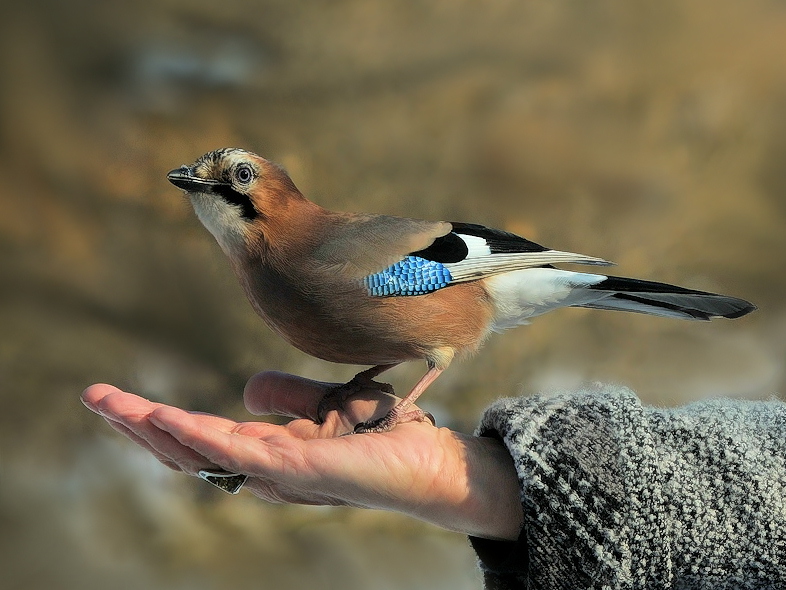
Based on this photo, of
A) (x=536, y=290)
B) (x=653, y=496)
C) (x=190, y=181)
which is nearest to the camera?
(x=653, y=496)

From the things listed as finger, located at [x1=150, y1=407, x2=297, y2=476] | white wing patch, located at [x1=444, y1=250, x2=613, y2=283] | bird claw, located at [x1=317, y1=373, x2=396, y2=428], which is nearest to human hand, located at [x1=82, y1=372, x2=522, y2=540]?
finger, located at [x1=150, y1=407, x2=297, y2=476]

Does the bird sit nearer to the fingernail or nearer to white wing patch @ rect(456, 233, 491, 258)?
white wing patch @ rect(456, 233, 491, 258)

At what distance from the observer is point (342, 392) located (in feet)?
3.40

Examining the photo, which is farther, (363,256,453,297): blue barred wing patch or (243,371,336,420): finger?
(243,371,336,420): finger

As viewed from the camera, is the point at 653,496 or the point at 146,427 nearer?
the point at 653,496

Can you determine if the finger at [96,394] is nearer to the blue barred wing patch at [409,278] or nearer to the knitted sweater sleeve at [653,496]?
the blue barred wing patch at [409,278]

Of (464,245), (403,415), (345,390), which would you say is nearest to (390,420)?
(403,415)

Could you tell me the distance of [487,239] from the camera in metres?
1.01

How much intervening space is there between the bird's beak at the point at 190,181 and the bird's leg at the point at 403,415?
35 cm

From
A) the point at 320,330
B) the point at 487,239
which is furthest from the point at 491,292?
the point at 320,330

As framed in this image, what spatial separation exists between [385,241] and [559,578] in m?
0.45

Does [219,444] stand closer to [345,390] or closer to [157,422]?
[157,422]

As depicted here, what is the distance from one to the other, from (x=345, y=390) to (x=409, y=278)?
0.21 meters

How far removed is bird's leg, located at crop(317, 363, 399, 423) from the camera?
1022mm
